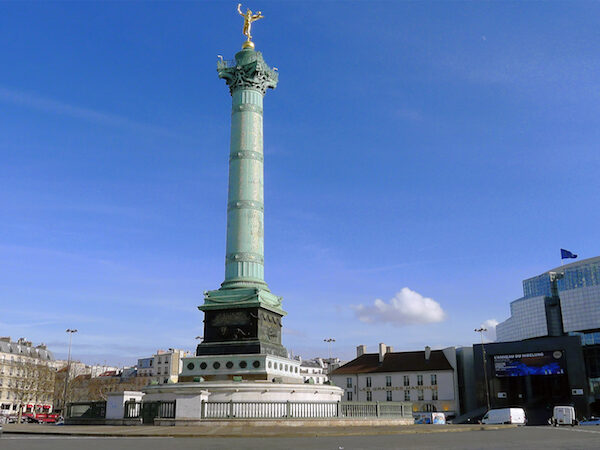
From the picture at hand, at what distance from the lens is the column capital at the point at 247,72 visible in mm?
42406

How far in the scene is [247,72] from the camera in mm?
42500

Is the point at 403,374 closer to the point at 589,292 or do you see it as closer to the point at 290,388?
the point at 290,388

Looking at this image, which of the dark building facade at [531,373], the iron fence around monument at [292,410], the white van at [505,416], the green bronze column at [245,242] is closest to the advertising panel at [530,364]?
the dark building facade at [531,373]

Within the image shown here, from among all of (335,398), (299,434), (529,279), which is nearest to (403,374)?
(335,398)

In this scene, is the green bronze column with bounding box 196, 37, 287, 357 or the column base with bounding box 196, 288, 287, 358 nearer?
the column base with bounding box 196, 288, 287, 358

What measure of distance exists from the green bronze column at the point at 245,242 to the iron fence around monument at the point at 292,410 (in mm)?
6908

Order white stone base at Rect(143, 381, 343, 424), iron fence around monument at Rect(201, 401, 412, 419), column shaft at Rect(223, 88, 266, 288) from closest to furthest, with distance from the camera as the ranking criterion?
1. iron fence around monument at Rect(201, 401, 412, 419)
2. white stone base at Rect(143, 381, 343, 424)
3. column shaft at Rect(223, 88, 266, 288)

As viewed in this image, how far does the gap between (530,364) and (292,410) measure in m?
55.7

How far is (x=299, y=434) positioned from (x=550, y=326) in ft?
429

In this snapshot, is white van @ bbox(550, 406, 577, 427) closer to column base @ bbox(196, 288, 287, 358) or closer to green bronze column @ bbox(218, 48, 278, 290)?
column base @ bbox(196, 288, 287, 358)

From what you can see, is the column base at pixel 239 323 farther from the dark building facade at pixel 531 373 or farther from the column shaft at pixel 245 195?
the dark building facade at pixel 531 373

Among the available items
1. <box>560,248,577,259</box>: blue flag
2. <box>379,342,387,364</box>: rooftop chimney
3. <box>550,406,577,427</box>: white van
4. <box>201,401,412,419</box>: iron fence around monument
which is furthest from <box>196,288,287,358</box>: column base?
<box>560,248,577,259</box>: blue flag

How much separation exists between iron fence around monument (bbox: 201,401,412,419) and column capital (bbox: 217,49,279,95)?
23.4m

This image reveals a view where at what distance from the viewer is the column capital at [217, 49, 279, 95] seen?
4241 centimetres
